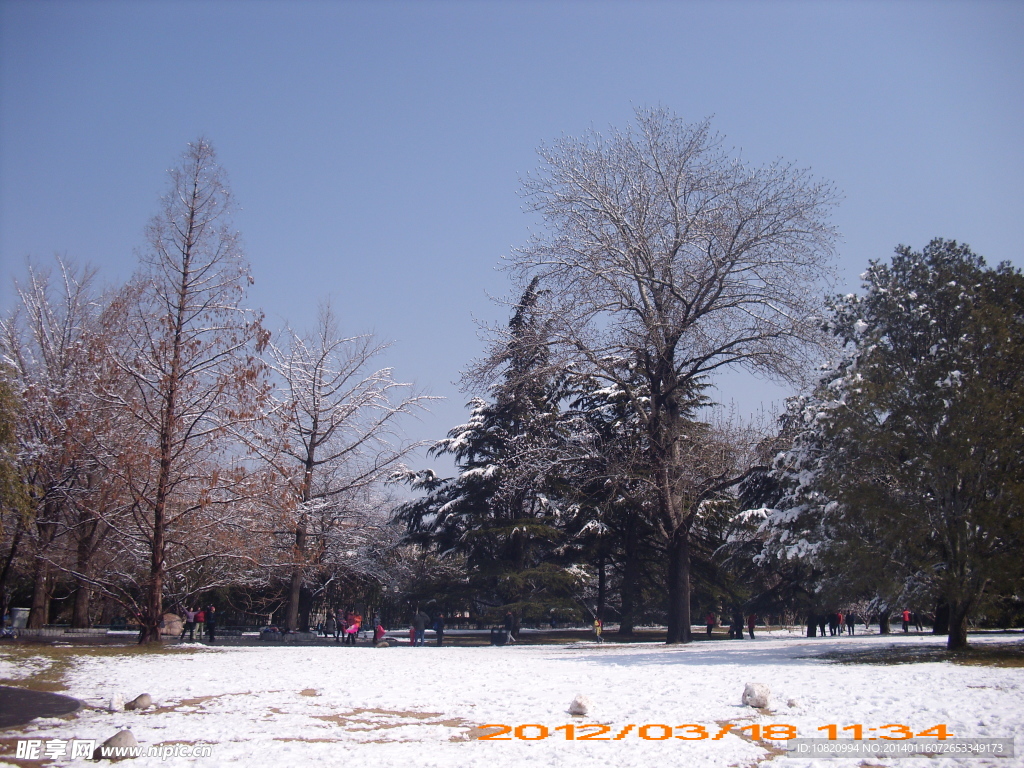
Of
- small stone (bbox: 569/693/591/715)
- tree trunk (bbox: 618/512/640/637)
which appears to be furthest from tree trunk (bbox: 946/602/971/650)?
tree trunk (bbox: 618/512/640/637)

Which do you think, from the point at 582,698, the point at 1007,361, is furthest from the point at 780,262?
the point at 582,698

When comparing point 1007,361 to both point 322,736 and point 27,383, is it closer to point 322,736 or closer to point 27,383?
point 322,736

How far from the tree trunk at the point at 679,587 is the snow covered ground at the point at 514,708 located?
254 inches

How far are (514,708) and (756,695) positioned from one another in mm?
3056

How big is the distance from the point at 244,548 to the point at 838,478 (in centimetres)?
1558

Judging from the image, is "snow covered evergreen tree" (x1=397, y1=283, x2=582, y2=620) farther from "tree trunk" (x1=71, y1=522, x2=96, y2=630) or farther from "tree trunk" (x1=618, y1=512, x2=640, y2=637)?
"tree trunk" (x1=71, y1=522, x2=96, y2=630)

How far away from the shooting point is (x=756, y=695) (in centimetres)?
940

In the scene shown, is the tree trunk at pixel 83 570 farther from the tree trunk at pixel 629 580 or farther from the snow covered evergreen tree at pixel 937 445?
the tree trunk at pixel 629 580

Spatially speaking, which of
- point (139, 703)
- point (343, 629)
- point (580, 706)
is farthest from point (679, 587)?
point (343, 629)

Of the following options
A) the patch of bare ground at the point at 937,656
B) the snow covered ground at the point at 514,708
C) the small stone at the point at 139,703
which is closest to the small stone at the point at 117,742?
the snow covered ground at the point at 514,708

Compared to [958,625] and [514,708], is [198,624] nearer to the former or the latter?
[514,708]

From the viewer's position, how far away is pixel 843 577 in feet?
A: 57.7

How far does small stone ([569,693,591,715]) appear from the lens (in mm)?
9148

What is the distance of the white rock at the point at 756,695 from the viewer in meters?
9.34
